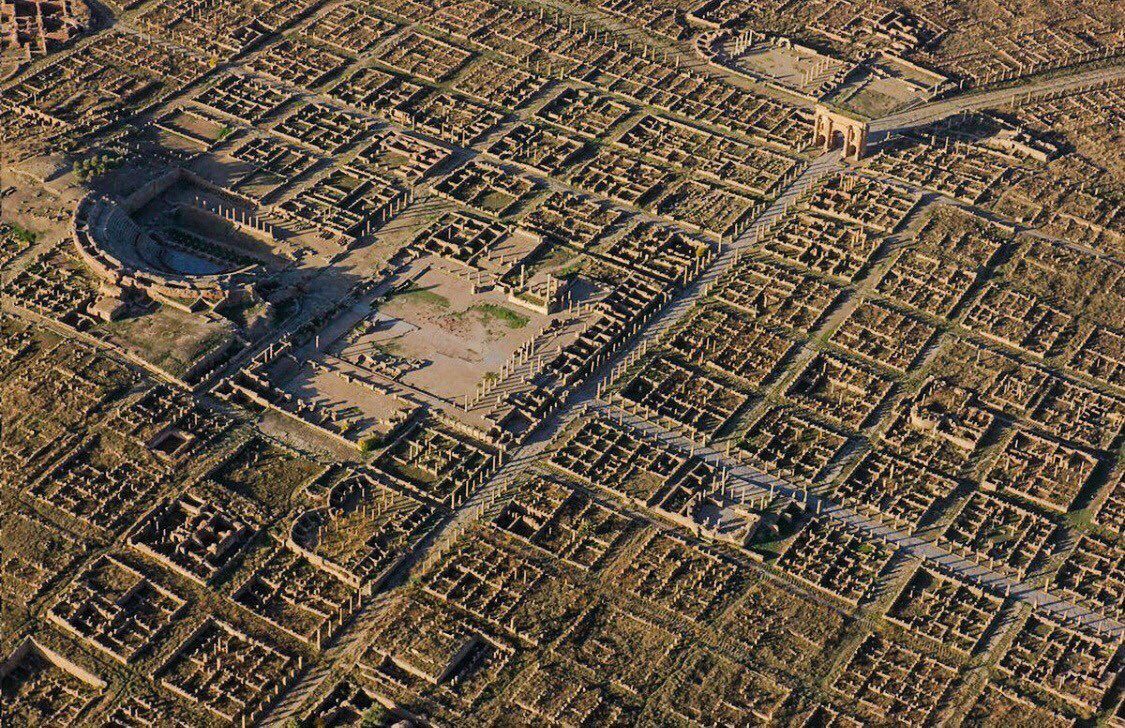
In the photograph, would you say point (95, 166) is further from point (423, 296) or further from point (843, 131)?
point (843, 131)

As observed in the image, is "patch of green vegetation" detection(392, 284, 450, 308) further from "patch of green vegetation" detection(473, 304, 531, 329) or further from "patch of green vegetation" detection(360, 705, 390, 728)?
"patch of green vegetation" detection(360, 705, 390, 728)

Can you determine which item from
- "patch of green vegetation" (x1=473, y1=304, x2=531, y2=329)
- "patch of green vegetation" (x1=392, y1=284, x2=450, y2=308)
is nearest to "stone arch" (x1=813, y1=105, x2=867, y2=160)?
"patch of green vegetation" (x1=473, y1=304, x2=531, y2=329)

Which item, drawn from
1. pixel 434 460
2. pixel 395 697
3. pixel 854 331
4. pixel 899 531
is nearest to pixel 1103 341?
pixel 854 331

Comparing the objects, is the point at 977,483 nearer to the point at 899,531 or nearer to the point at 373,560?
the point at 899,531

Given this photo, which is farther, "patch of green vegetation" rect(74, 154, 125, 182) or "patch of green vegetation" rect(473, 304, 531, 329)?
"patch of green vegetation" rect(74, 154, 125, 182)

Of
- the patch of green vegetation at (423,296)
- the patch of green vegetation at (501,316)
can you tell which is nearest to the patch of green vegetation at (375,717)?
the patch of green vegetation at (501,316)

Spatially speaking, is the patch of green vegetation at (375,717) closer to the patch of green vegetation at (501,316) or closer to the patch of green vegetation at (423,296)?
the patch of green vegetation at (501,316)
